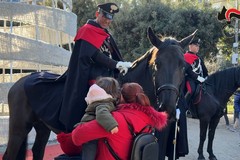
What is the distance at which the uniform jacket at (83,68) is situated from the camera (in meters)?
4.74

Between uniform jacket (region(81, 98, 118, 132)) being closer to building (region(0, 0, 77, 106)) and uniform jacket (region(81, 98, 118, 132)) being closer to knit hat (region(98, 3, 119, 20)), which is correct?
knit hat (region(98, 3, 119, 20))

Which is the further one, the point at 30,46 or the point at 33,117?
the point at 30,46

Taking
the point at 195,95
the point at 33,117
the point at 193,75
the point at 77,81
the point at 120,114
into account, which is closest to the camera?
the point at 120,114

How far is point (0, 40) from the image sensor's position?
986cm

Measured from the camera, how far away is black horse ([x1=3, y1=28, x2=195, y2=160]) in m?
4.27

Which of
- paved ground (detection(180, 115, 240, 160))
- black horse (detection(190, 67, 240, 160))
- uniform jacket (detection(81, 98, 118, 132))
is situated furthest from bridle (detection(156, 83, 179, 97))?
paved ground (detection(180, 115, 240, 160))

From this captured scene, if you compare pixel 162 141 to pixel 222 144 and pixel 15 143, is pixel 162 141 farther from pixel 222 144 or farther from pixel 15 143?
pixel 222 144

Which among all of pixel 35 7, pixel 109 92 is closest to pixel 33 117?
pixel 109 92

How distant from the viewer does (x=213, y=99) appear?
967 cm

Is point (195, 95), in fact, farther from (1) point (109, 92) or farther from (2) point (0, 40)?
(1) point (109, 92)

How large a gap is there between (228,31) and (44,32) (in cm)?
1532

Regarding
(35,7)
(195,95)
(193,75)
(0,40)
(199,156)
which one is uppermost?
(35,7)

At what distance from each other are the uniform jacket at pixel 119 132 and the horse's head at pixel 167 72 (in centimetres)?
71

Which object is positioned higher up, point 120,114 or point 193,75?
point 120,114
